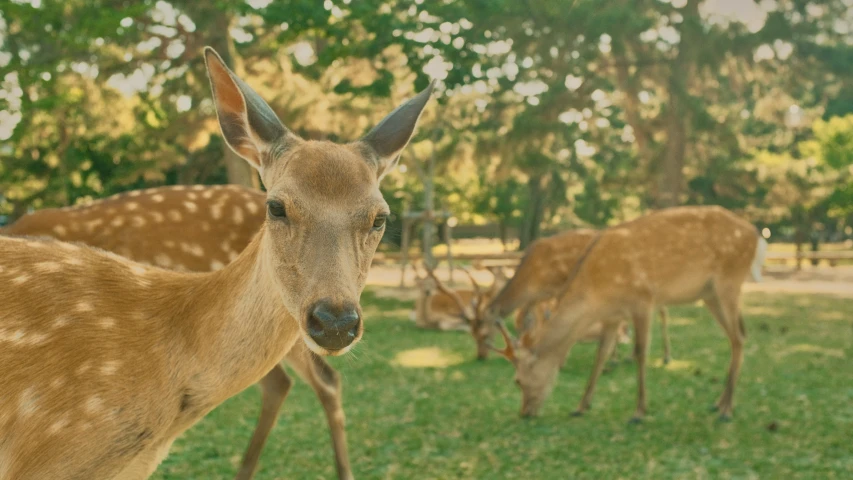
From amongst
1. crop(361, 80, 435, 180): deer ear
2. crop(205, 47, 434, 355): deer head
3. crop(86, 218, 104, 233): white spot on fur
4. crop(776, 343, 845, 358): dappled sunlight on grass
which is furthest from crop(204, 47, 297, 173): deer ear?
crop(776, 343, 845, 358): dappled sunlight on grass

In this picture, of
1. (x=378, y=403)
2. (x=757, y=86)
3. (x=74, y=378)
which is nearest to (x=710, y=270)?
(x=378, y=403)

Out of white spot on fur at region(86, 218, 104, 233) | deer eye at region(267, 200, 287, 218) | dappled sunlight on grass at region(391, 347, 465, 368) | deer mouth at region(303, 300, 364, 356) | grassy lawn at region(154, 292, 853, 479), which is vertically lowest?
dappled sunlight on grass at region(391, 347, 465, 368)

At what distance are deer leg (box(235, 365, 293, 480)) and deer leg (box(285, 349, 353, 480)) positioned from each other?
7.7 inches

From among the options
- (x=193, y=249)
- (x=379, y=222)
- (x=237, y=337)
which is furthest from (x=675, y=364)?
(x=237, y=337)

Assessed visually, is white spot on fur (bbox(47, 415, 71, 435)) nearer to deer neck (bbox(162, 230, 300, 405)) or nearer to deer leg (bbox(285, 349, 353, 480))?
deer neck (bbox(162, 230, 300, 405))

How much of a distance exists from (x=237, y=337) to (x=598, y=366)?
16.4 feet

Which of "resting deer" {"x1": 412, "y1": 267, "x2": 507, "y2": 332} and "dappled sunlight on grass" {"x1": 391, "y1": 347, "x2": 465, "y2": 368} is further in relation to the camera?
"resting deer" {"x1": 412, "y1": 267, "x2": 507, "y2": 332}

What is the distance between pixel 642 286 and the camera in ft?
22.1

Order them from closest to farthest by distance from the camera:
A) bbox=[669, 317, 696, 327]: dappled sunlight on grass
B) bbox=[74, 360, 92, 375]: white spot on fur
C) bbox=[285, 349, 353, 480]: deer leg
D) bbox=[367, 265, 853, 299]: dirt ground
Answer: bbox=[74, 360, 92, 375]: white spot on fur, bbox=[285, 349, 353, 480]: deer leg, bbox=[669, 317, 696, 327]: dappled sunlight on grass, bbox=[367, 265, 853, 299]: dirt ground

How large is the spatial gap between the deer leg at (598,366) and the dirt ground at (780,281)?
27.7 ft

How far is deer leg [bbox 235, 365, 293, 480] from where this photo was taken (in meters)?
4.31

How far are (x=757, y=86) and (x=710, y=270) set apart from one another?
1529 centimetres

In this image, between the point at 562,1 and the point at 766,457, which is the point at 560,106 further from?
the point at 766,457

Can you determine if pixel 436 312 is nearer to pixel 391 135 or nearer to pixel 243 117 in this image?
pixel 391 135
